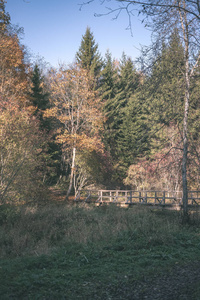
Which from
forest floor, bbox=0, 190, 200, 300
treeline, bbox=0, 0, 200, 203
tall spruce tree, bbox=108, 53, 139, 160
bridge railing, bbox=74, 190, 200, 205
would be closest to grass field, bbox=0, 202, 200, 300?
forest floor, bbox=0, 190, 200, 300

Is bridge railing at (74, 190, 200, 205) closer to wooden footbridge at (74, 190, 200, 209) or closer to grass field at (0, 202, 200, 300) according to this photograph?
wooden footbridge at (74, 190, 200, 209)

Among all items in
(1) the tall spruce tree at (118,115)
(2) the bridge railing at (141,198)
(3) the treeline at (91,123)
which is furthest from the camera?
(1) the tall spruce tree at (118,115)

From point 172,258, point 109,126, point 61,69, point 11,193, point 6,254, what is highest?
point 61,69

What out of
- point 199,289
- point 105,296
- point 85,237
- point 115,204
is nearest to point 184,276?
point 199,289

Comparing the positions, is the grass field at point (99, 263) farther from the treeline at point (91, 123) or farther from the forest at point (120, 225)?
the treeline at point (91, 123)

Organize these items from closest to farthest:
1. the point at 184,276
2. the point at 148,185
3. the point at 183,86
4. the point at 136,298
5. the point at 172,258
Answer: the point at 136,298, the point at 184,276, the point at 172,258, the point at 183,86, the point at 148,185

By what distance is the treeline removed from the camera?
9008 millimetres

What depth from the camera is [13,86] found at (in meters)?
20.1

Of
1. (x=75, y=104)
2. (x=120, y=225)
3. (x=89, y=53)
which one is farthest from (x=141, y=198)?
(x=89, y=53)

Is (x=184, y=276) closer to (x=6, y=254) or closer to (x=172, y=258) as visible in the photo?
(x=172, y=258)

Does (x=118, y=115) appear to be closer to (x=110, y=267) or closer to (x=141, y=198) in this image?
(x=141, y=198)

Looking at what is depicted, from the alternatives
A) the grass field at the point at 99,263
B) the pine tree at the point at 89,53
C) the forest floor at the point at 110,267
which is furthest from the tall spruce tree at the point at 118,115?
the forest floor at the point at 110,267

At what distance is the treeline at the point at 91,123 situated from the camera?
355 inches

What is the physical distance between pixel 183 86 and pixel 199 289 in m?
7.46
